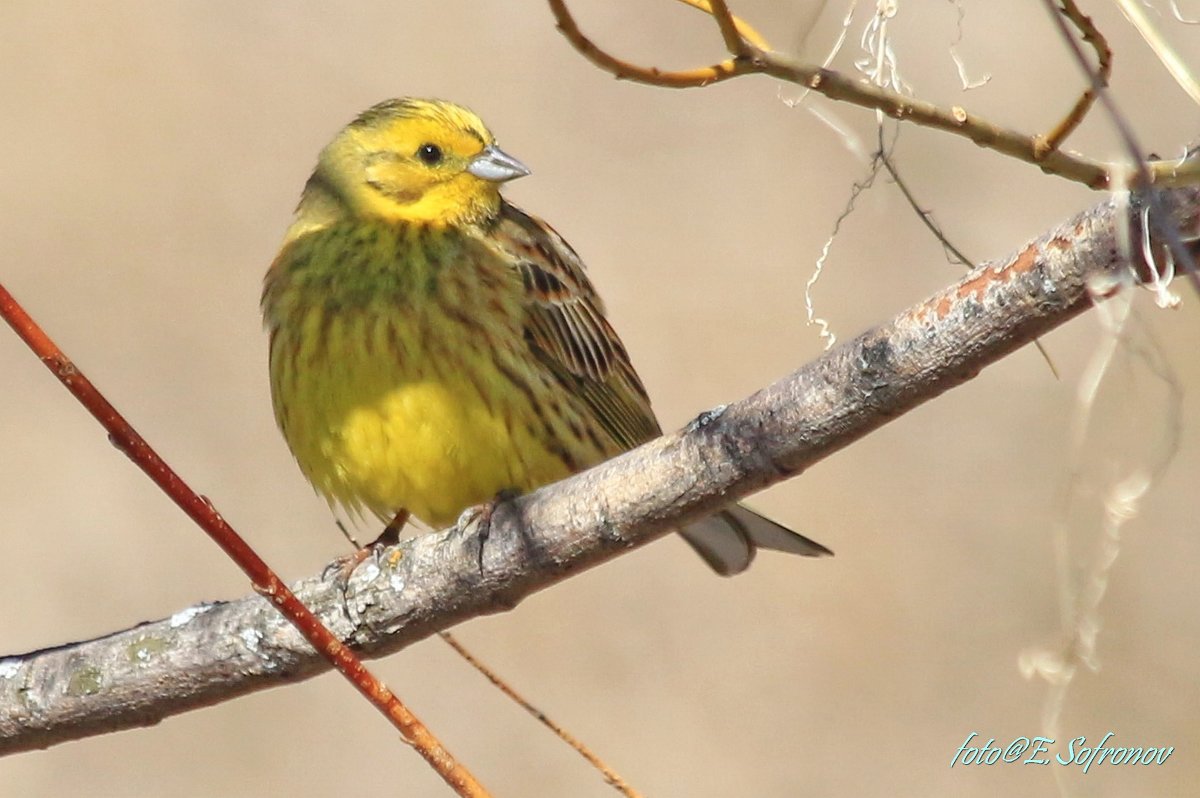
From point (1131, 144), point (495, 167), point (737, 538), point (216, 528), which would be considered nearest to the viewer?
point (1131, 144)

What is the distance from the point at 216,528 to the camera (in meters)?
2.00

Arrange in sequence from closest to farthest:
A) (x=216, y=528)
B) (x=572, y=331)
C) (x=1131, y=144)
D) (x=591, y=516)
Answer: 1. (x=1131, y=144)
2. (x=216, y=528)
3. (x=591, y=516)
4. (x=572, y=331)

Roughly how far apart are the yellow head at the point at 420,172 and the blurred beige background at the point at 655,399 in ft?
7.86

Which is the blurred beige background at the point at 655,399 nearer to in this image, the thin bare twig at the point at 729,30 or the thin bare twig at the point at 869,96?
the thin bare twig at the point at 869,96

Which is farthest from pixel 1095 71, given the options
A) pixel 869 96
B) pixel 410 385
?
pixel 410 385

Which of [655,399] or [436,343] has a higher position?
[436,343]

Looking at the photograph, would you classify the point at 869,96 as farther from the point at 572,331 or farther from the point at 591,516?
the point at 572,331

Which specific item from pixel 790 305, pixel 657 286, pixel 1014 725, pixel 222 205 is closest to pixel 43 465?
pixel 222 205

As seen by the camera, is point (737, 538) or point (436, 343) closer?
point (436, 343)

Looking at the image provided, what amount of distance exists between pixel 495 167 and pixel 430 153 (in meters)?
0.20

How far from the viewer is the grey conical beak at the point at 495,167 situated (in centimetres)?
453

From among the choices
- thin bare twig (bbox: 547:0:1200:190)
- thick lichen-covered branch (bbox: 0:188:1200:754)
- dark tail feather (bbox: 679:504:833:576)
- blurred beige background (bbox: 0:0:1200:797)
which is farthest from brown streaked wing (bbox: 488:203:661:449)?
thin bare twig (bbox: 547:0:1200:190)

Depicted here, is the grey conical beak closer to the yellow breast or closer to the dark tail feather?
the yellow breast

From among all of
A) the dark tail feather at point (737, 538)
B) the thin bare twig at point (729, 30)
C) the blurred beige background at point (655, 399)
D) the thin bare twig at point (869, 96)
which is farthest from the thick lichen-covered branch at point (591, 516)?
the blurred beige background at point (655, 399)
